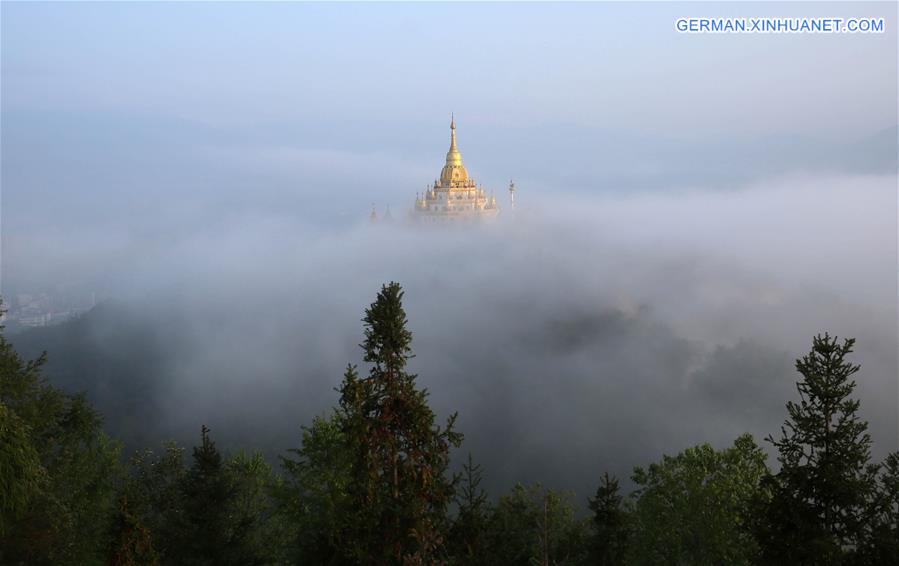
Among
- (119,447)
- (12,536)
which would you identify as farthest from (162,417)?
(12,536)

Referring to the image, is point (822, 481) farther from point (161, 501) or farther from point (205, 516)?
point (161, 501)

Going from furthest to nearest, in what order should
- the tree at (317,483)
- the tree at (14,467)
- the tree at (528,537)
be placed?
the tree at (317,483) < the tree at (528,537) < the tree at (14,467)

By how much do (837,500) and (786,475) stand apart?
60.8 inches

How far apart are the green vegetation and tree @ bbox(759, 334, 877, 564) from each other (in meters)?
0.06

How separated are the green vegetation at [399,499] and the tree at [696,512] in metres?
0.09

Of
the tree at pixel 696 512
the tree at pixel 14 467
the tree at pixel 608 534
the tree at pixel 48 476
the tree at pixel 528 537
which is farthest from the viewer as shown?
the tree at pixel 696 512

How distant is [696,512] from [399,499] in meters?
19.7

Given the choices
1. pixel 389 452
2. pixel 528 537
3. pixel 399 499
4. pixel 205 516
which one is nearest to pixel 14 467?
pixel 205 516

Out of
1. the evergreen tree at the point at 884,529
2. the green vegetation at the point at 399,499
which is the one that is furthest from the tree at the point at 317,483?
the evergreen tree at the point at 884,529

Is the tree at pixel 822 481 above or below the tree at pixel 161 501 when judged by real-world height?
above

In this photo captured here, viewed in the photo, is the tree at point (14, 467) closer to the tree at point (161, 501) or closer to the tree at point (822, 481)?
the tree at point (161, 501)

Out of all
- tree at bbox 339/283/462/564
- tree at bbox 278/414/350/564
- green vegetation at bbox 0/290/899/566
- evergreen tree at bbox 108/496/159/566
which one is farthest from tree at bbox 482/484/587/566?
evergreen tree at bbox 108/496/159/566

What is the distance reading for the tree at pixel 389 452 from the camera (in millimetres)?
28047

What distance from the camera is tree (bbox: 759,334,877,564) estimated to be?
2689 cm
